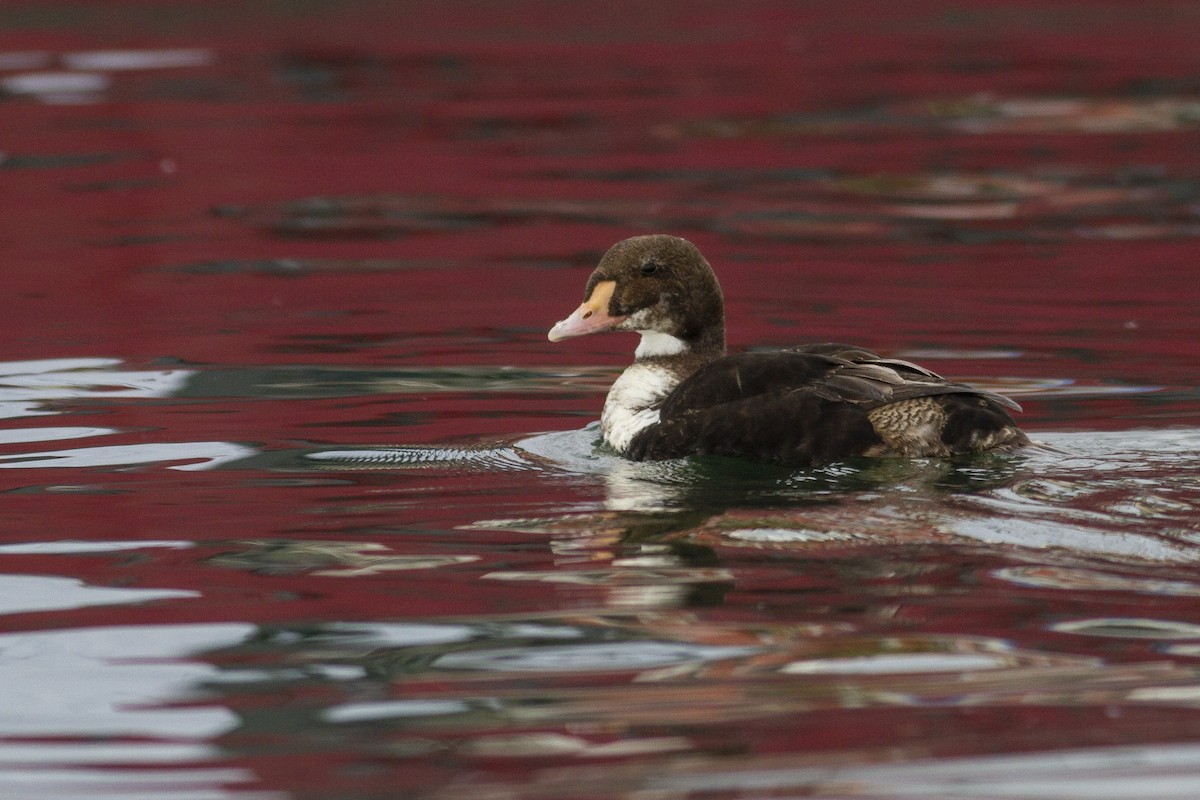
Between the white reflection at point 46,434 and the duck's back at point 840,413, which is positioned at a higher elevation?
the duck's back at point 840,413

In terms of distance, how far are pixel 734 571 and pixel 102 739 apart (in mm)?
1817

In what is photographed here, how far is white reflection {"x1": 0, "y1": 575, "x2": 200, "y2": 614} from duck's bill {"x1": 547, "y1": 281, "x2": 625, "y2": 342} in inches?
88.3

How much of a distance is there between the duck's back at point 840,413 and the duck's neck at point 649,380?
0.35 m

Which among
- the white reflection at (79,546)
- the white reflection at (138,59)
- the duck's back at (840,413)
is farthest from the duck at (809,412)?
the white reflection at (138,59)

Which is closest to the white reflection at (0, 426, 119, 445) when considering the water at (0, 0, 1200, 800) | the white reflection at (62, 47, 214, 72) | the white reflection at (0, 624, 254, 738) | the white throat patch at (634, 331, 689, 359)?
the water at (0, 0, 1200, 800)

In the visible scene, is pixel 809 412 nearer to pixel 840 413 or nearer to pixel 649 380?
pixel 840 413

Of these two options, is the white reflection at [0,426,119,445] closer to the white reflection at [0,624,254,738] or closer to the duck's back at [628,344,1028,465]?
the duck's back at [628,344,1028,465]

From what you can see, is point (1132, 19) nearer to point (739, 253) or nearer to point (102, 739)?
point (739, 253)

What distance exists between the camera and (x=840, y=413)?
21.3 ft

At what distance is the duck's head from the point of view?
284 inches

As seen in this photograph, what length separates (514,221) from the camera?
12953 mm

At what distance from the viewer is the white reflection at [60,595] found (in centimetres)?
527

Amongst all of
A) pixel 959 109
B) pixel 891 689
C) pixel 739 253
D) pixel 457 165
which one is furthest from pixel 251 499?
pixel 959 109

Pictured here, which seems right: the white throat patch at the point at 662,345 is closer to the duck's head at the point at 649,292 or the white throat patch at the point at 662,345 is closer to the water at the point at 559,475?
the duck's head at the point at 649,292
